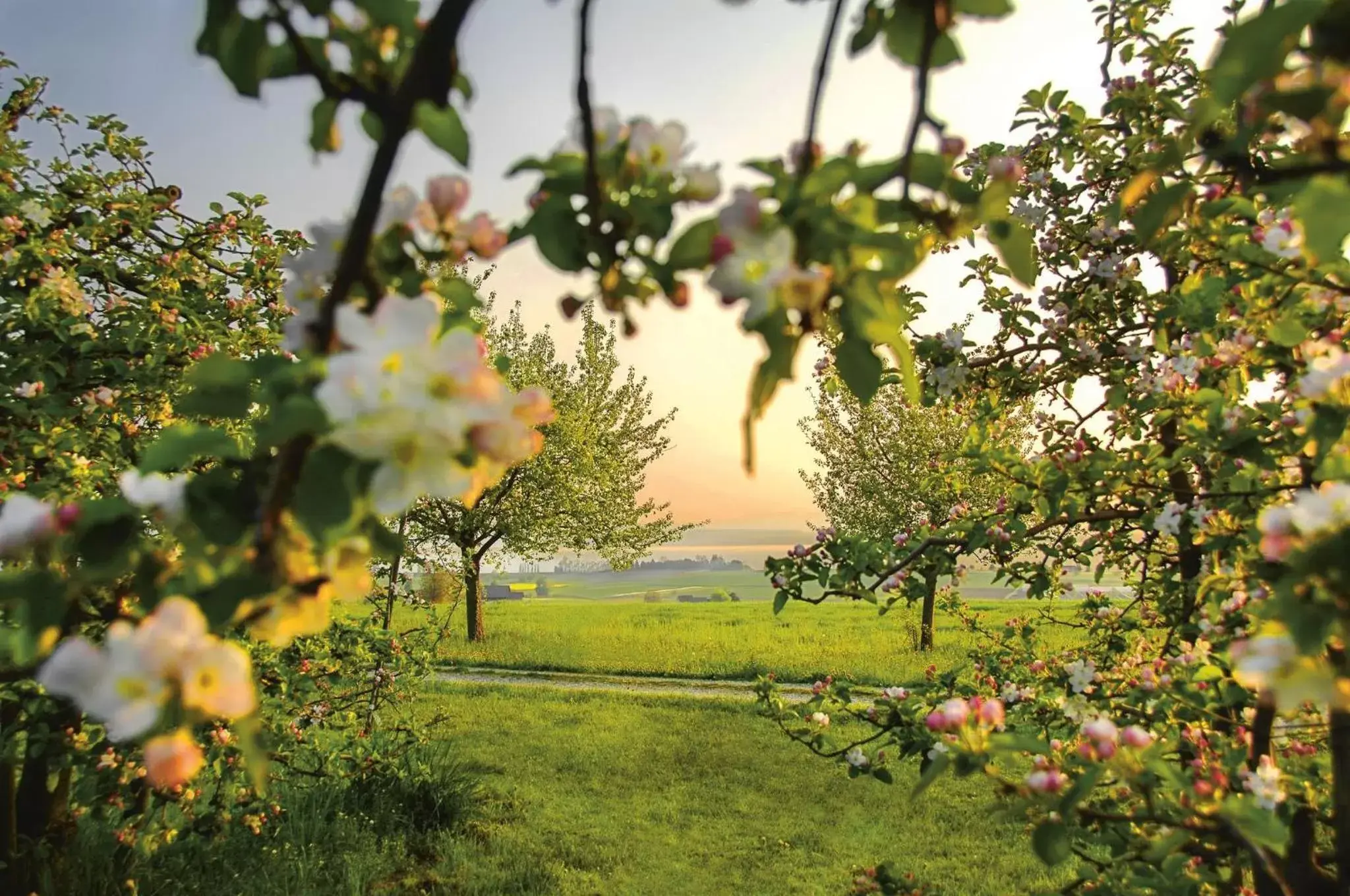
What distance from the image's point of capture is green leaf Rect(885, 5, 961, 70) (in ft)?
3.06

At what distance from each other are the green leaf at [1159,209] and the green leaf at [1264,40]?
140 millimetres

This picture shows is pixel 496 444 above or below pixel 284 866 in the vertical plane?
above

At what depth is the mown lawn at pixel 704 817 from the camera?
5.65 m

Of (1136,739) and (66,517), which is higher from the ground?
(66,517)

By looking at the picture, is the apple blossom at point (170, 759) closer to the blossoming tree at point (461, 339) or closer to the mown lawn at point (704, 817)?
A: the blossoming tree at point (461, 339)

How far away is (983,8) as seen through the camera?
36.4 inches

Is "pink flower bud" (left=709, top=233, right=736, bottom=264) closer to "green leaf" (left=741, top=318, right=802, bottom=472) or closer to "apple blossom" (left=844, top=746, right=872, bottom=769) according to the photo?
"green leaf" (left=741, top=318, right=802, bottom=472)

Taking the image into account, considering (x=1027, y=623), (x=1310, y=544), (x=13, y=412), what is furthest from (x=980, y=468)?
(x=13, y=412)

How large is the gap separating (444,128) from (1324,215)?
0.82 meters

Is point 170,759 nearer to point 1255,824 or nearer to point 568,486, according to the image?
point 1255,824

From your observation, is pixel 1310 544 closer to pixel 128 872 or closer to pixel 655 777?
pixel 128 872

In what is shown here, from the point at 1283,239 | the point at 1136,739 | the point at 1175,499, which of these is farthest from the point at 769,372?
the point at 1175,499

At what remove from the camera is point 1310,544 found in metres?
0.97

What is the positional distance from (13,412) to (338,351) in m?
4.06
